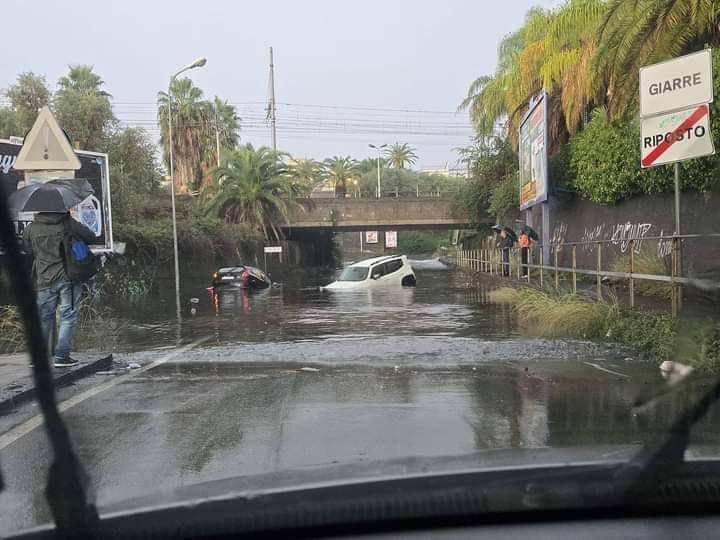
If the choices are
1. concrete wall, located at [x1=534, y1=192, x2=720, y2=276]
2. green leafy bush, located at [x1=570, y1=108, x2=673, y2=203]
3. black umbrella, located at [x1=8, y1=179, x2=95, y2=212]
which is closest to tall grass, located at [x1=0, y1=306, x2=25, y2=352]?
black umbrella, located at [x1=8, y1=179, x2=95, y2=212]

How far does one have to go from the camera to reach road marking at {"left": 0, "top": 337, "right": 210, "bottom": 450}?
5774 mm

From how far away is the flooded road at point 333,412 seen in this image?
177 inches

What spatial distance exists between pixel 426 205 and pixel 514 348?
132 feet

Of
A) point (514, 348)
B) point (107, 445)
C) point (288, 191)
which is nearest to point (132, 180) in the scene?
point (288, 191)

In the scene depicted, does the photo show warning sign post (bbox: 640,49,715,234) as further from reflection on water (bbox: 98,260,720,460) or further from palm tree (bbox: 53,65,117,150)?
palm tree (bbox: 53,65,117,150)

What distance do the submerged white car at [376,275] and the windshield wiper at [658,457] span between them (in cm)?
2163

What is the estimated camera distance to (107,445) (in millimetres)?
Result: 5453

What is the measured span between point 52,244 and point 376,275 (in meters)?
18.5

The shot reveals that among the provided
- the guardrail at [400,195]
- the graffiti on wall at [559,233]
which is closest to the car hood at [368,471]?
the graffiti on wall at [559,233]

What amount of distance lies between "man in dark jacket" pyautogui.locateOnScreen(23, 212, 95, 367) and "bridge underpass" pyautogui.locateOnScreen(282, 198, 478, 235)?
40484 mm

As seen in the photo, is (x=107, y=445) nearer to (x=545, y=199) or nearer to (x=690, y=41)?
(x=690, y=41)

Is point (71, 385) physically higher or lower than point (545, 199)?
lower

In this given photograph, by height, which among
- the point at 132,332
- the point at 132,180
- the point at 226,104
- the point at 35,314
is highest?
the point at 226,104

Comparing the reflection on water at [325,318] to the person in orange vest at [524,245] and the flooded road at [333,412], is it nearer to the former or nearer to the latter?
the flooded road at [333,412]
